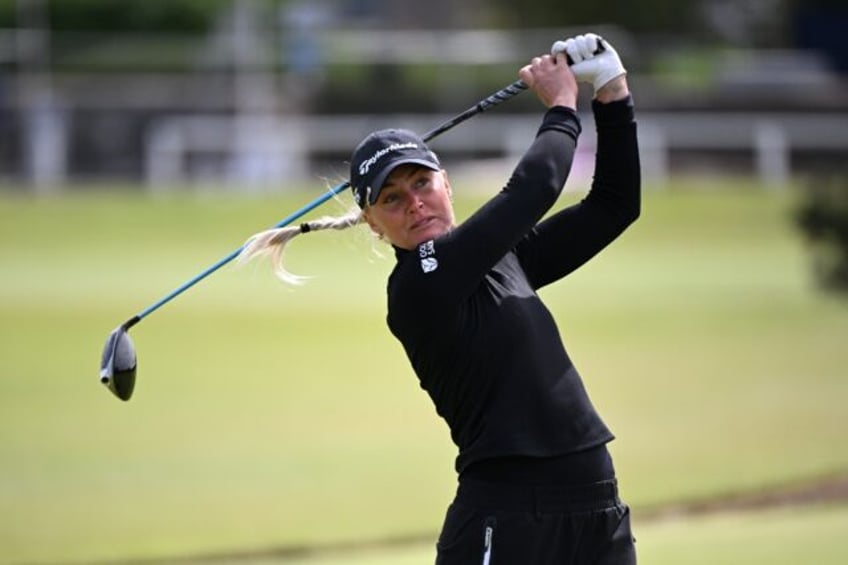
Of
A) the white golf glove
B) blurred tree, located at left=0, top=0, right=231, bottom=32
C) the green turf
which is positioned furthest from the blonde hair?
blurred tree, located at left=0, top=0, right=231, bottom=32

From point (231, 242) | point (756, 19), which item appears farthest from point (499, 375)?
point (756, 19)

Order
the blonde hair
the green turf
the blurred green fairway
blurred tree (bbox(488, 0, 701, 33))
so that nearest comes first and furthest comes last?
1. the blonde hair
2. the green turf
3. the blurred green fairway
4. blurred tree (bbox(488, 0, 701, 33))

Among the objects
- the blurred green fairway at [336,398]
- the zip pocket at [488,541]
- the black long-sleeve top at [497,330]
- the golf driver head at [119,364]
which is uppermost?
the blurred green fairway at [336,398]

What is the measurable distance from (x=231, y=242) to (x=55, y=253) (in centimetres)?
286

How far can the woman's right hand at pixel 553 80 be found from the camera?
17.3 feet

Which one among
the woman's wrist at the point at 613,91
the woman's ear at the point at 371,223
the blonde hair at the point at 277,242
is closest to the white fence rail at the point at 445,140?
the blonde hair at the point at 277,242

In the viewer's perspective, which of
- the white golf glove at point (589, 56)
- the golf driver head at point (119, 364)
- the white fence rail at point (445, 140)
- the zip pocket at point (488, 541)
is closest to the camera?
the zip pocket at point (488, 541)

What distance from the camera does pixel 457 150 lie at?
114 feet

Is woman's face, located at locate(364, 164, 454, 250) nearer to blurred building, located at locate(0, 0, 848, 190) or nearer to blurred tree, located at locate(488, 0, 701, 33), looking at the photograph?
blurred building, located at locate(0, 0, 848, 190)

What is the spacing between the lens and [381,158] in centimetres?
523

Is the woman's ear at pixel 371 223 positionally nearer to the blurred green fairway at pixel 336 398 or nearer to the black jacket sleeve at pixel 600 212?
the blurred green fairway at pixel 336 398

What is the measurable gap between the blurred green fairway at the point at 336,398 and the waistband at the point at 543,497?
3.35ft

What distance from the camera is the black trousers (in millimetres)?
5102

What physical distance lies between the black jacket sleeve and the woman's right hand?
1.10 feet
